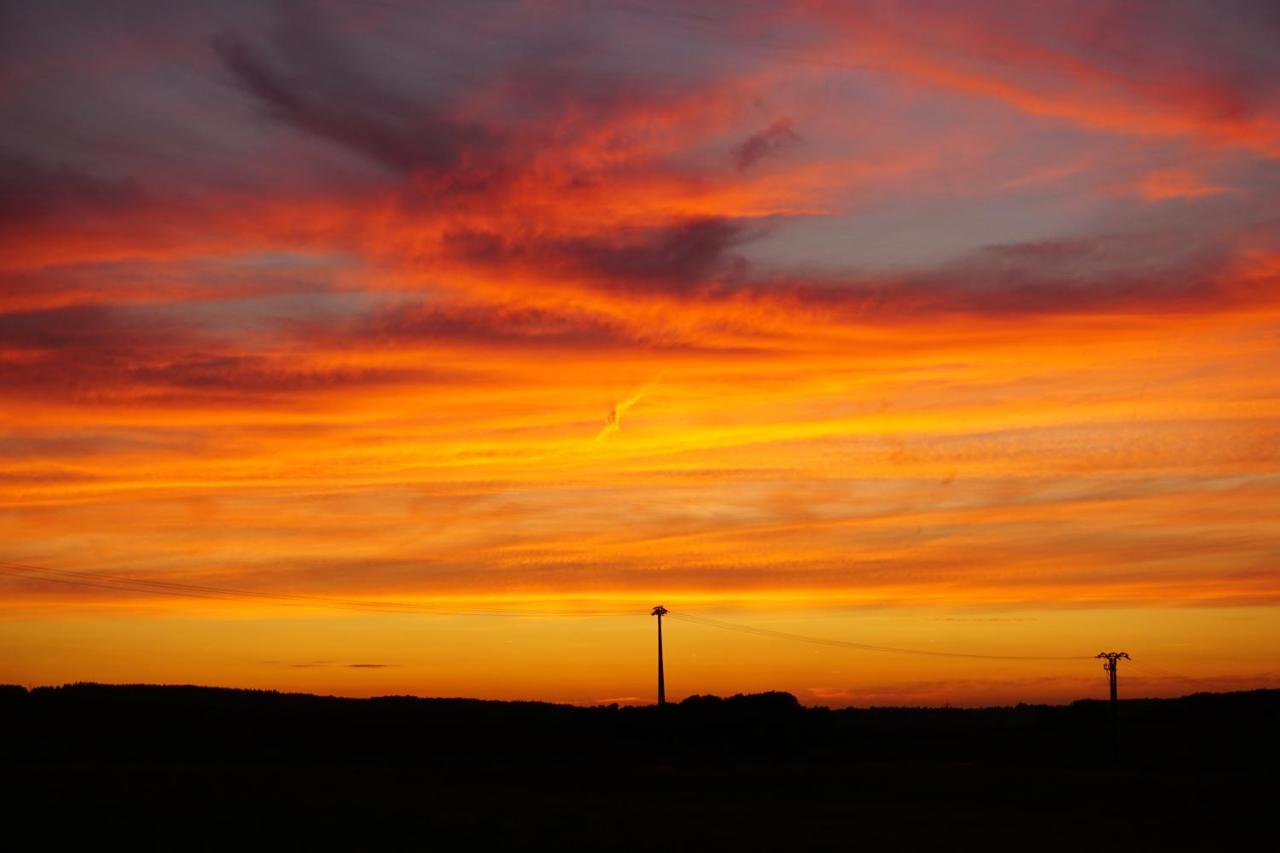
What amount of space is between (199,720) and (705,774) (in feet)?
204

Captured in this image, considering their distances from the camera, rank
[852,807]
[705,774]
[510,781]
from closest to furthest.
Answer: [852,807] → [510,781] → [705,774]

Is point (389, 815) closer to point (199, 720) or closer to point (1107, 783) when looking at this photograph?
point (1107, 783)

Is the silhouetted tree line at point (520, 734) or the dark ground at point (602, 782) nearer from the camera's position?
the dark ground at point (602, 782)

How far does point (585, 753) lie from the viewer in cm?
12725

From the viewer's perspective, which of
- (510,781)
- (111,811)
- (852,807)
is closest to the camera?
(111,811)

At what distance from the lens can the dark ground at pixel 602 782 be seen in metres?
51.9

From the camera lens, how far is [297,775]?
68.9m

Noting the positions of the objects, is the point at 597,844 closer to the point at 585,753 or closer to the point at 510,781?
the point at 510,781

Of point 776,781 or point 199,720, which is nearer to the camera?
point 776,781

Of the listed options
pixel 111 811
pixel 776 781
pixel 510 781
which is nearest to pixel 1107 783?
pixel 776 781

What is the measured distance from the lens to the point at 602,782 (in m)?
84.1

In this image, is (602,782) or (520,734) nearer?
(602,782)

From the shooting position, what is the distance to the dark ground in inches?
2045

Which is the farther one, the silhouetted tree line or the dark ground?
the silhouetted tree line
